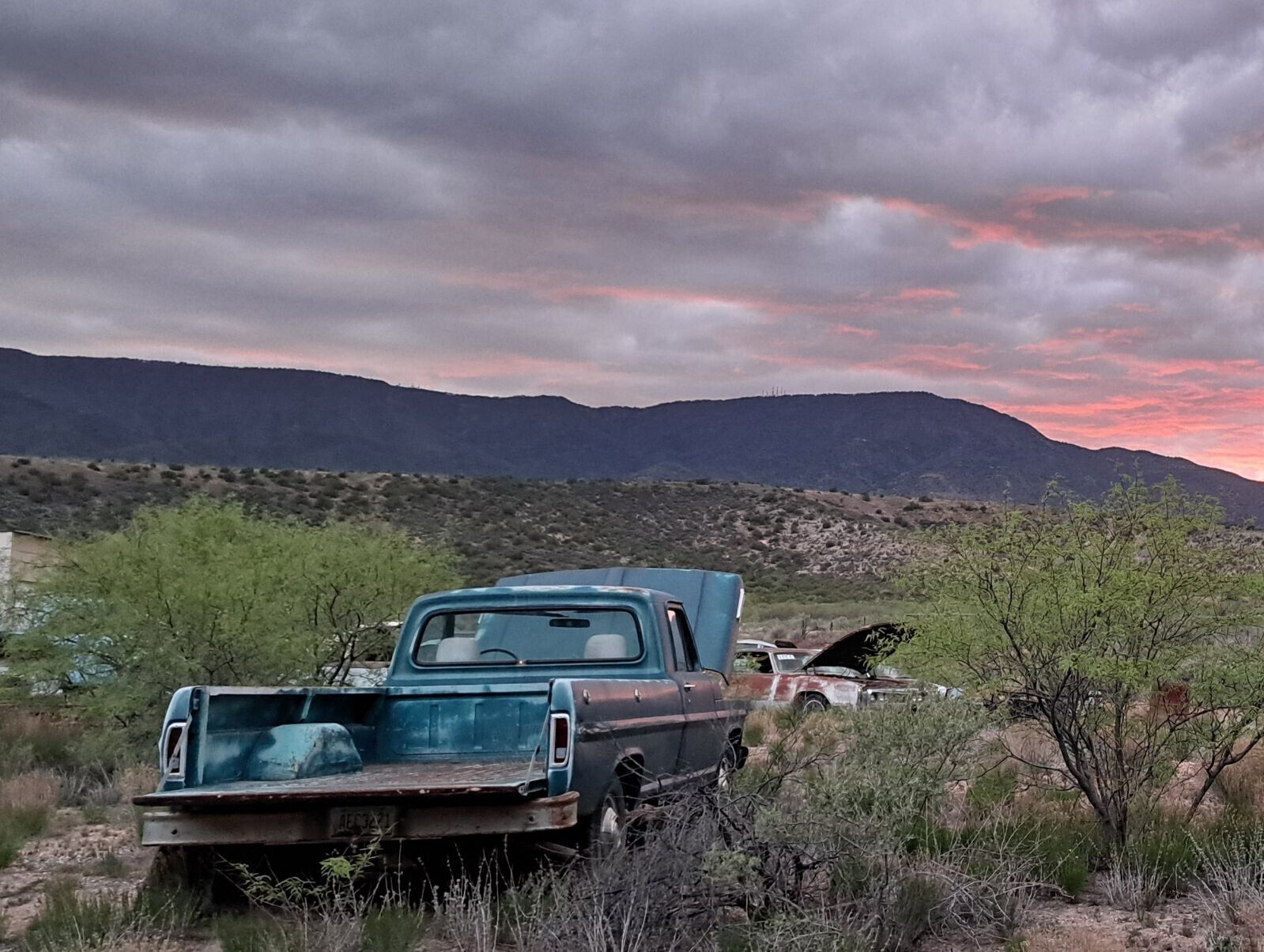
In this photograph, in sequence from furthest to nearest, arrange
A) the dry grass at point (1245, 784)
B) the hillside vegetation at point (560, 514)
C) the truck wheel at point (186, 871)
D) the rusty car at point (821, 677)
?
the hillside vegetation at point (560, 514) → the rusty car at point (821, 677) → the dry grass at point (1245, 784) → the truck wheel at point (186, 871)

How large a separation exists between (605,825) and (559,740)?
793 millimetres

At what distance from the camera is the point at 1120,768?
29.5 feet

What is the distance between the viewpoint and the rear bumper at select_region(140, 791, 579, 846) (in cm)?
714

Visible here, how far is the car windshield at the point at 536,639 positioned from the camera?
9.72 metres

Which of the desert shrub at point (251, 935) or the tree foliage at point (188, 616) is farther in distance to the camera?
the tree foliage at point (188, 616)

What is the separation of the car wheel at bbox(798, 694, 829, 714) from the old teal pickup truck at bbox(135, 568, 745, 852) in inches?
300

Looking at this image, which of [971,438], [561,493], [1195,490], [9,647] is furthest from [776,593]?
[971,438]

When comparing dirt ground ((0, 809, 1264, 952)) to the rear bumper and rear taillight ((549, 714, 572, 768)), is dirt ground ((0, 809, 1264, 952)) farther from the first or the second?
rear taillight ((549, 714, 572, 768))

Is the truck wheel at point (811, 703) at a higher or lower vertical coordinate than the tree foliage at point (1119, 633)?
lower

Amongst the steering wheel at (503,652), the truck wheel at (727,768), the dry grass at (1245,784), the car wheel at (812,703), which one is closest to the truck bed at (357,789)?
the steering wheel at (503,652)

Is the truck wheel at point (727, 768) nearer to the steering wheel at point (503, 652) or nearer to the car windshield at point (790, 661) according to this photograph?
the steering wheel at point (503, 652)

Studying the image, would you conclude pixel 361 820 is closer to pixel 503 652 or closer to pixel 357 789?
pixel 357 789

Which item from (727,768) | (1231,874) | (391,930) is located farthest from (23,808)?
(1231,874)

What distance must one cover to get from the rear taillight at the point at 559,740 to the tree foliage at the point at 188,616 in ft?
22.7
